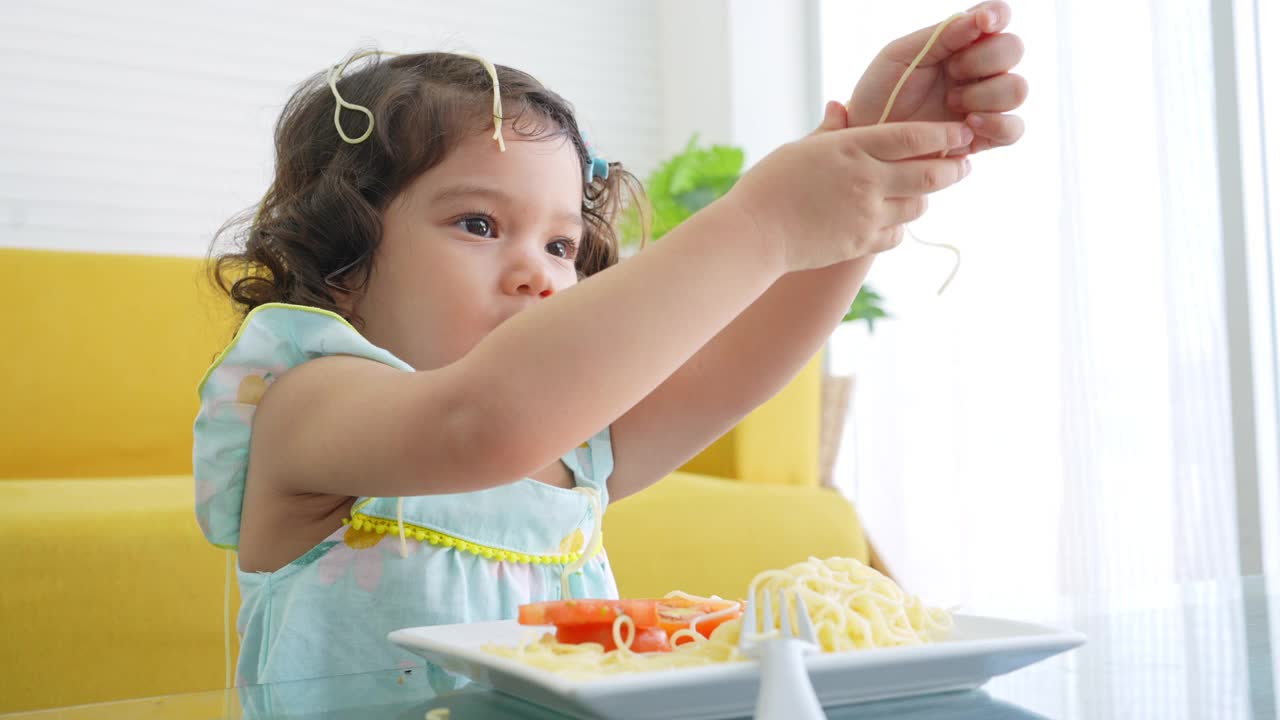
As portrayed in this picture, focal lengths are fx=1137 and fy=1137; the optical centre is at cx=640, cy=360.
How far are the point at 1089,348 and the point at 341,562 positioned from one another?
2317mm

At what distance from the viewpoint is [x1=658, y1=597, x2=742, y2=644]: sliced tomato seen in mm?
546

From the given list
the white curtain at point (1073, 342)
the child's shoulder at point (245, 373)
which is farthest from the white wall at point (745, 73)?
the child's shoulder at point (245, 373)

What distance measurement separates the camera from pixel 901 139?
0.59 metres

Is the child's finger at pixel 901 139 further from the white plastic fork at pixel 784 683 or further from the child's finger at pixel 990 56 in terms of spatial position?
the white plastic fork at pixel 784 683

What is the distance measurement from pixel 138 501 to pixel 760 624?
1430 mm

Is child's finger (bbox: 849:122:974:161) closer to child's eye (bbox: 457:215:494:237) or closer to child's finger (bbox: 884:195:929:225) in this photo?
child's finger (bbox: 884:195:929:225)

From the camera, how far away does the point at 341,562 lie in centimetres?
84

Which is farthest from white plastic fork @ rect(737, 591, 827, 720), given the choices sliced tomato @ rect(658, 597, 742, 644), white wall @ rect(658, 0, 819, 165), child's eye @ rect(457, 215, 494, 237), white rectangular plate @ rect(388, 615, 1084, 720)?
white wall @ rect(658, 0, 819, 165)

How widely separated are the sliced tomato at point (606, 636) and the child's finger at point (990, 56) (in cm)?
41

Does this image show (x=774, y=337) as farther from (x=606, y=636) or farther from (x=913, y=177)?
(x=606, y=636)

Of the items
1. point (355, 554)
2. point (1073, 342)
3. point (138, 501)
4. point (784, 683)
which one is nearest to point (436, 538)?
point (355, 554)

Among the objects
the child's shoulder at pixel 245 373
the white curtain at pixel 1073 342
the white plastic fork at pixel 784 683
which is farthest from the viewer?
the white curtain at pixel 1073 342

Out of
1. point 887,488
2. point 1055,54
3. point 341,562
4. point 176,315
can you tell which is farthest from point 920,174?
point 887,488

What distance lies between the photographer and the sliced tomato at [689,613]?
0.55 metres
